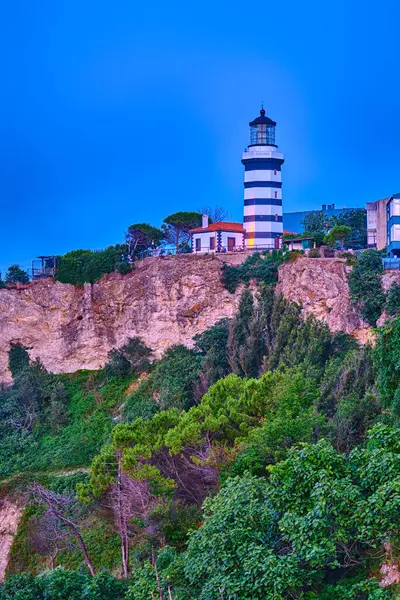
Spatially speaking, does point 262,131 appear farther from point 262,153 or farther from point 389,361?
point 389,361

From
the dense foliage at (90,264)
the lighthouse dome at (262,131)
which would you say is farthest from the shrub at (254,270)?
the lighthouse dome at (262,131)

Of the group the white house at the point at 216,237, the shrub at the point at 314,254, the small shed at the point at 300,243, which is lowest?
the shrub at the point at 314,254

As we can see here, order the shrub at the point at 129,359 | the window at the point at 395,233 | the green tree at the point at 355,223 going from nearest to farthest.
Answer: the window at the point at 395,233 < the shrub at the point at 129,359 < the green tree at the point at 355,223

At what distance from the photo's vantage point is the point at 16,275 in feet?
153

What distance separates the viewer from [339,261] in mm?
37312

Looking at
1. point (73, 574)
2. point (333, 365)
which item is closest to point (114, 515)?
point (73, 574)

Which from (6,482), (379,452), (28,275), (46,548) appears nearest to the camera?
(379,452)

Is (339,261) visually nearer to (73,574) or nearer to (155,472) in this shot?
(155,472)

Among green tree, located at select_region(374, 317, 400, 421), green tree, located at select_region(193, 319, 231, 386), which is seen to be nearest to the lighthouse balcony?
green tree, located at select_region(193, 319, 231, 386)

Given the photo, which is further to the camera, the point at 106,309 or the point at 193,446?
the point at 106,309

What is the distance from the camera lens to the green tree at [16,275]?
153 feet

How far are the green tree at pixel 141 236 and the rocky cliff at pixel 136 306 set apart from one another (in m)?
2.98

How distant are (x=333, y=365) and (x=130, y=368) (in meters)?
12.0

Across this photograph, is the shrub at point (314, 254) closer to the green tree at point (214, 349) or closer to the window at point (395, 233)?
the window at point (395, 233)
